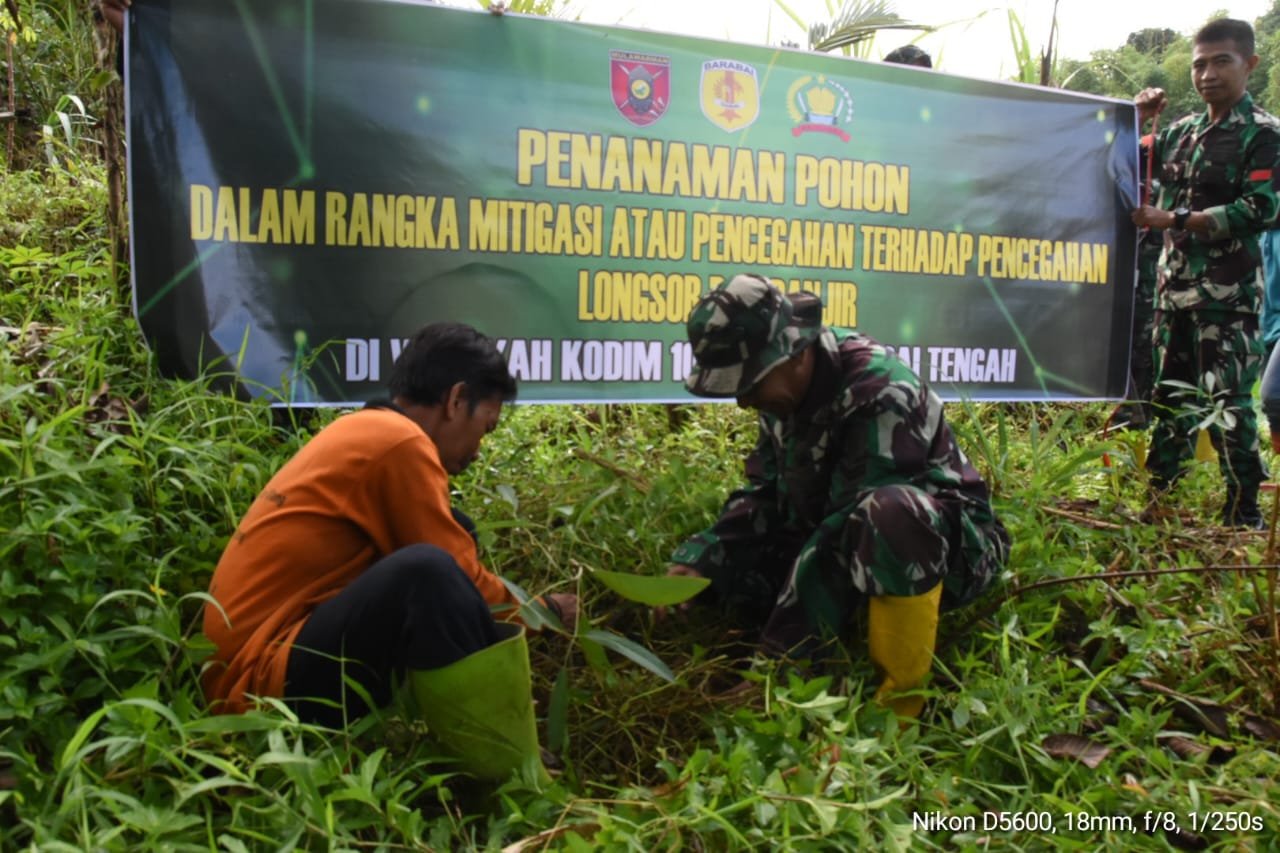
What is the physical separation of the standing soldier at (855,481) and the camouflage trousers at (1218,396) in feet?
5.62

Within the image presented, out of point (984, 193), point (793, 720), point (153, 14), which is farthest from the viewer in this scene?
point (984, 193)

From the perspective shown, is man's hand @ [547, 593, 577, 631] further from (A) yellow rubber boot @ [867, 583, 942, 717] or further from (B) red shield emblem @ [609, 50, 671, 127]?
(B) red shield emblem @ [609, 50, 671, 127]

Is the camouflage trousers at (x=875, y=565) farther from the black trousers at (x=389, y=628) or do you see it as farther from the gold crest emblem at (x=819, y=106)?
the gold crest emblem at (x=819, y=106)

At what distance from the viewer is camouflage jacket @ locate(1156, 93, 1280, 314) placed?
Result: 151 inches

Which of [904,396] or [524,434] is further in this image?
[524,434]

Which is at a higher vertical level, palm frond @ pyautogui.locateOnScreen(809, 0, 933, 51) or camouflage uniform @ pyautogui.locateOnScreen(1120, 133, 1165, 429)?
palm frond @ pyautogui.locateOnScreen(809, 0, 933, 51)

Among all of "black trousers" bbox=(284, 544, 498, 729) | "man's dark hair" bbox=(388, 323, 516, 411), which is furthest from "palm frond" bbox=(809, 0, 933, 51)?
"black trousers" bbox=(284, 544, 498, 729)

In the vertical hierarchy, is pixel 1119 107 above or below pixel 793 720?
above

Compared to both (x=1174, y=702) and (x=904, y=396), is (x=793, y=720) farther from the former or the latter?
(x=1174, y=702)

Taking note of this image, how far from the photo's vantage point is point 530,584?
269cm

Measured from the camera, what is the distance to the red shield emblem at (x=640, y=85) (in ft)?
10.6

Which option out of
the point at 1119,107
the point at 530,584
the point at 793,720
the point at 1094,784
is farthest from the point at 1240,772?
the point at 1119,107

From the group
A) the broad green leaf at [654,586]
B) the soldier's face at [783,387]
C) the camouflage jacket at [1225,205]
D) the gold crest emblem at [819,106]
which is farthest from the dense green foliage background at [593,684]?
the gold crest emblem at [819,106]

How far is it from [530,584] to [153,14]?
1.81m
